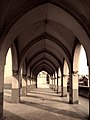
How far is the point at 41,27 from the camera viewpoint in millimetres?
14641

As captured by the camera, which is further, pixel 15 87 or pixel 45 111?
pixel 15 87

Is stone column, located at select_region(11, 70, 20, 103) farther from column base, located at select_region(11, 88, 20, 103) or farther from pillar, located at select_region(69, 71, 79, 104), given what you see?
pillar, located at select_region(69, 71, 79, 104)

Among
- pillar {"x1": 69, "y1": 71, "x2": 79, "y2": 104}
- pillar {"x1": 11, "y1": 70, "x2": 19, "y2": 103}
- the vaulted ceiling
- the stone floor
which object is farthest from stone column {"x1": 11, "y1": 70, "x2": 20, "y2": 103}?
pillar {"x1": 69, "y1": 71, "x2": 79, "y2": 104}

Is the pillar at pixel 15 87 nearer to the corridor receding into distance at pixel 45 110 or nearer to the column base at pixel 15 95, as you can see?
the column base at pixel 15 95

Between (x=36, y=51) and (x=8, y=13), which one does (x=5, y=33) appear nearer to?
(x=8, y=13)

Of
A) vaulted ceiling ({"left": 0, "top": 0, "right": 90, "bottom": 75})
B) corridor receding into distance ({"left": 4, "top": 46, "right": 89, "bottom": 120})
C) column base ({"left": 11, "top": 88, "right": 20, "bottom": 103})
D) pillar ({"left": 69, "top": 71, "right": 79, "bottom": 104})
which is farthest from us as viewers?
column base ({"left": 11, "top": 88, "right": 20, "bottom": 103})

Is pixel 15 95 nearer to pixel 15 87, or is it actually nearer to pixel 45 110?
pixel 15 87

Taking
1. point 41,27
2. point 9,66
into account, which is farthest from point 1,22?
point 9,66

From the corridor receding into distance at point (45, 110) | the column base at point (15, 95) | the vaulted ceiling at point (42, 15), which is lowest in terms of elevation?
the corridor receding into distance at point (45, 110)

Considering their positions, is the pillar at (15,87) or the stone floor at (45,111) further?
the pillar at (15,87)

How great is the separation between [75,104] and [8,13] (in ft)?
29.2

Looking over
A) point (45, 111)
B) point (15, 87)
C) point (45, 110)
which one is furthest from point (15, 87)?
point (45, 111)

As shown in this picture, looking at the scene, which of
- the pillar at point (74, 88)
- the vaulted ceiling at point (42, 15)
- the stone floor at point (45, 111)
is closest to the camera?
the vaulted ceiling at point (42, 15)

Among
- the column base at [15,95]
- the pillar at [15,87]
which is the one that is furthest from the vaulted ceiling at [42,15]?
the column base at [15,95]
